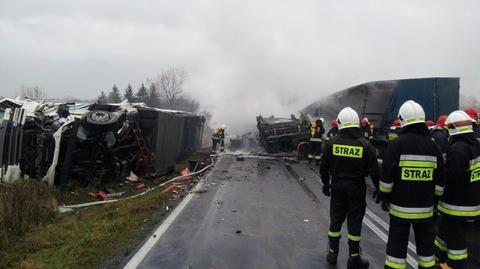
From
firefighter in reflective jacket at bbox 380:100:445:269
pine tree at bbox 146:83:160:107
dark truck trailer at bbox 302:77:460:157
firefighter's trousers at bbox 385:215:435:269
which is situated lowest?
firefighter's trousers at bbox 385:215:435:269

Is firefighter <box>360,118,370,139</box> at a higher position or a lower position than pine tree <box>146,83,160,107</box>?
lower

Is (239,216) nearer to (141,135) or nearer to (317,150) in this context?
(141,135)

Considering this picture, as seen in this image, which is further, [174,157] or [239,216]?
[174,157]

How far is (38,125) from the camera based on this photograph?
29.7 feet

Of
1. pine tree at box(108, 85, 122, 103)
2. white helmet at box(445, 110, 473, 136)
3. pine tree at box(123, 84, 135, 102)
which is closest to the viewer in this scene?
white helmet at box(445, 110, 473, 136)

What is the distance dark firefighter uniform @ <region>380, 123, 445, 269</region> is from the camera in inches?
146

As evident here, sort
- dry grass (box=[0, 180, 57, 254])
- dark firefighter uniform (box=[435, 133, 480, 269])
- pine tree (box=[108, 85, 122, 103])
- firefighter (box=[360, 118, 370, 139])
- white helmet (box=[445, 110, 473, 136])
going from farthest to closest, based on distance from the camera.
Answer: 1. pine tree (box=[108, 85, 122, 103])
2. firefighter (box=[360, 118, 370, 139])
3. dry grass (box=[0, 180, 57, 254])
4. white helmet (box=[445, 110, 473, 136])
5. dark firefighter uniform (box=[435, 133, 480, 269])

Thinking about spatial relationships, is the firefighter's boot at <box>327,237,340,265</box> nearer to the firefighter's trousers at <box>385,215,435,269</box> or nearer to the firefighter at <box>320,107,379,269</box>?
the firefighter at <box>320,107,379,269</box>

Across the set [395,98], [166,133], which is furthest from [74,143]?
[395,98]

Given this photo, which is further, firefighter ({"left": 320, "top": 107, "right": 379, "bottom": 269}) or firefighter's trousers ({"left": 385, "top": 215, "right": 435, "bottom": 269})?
firefighter ({"left": 320, "top": 107, "right": 379, "bottom": 269})

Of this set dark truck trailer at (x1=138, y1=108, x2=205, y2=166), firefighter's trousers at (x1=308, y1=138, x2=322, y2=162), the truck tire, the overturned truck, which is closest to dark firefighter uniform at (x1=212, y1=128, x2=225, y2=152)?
dark truck trailer at (x1=138, y1=108, x2=205, y2=166)

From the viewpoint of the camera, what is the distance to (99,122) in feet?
29.8

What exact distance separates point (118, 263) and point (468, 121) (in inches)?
150

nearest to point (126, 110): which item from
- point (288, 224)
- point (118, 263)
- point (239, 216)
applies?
point (239, 216)
